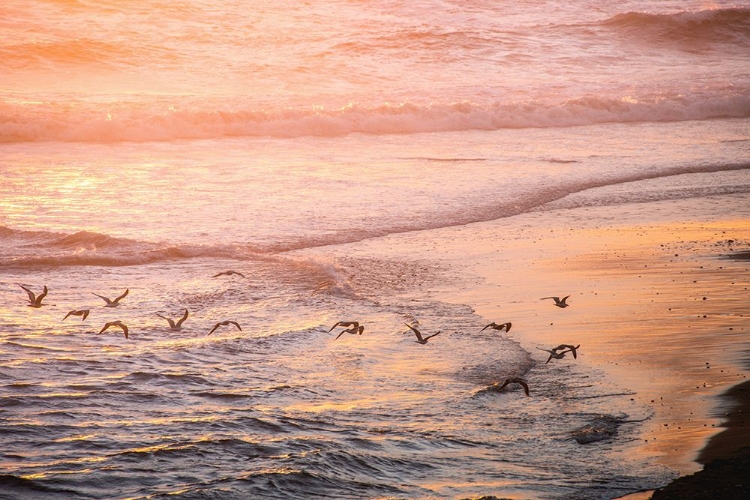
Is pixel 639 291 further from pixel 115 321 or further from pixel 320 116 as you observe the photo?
pixel 320 116

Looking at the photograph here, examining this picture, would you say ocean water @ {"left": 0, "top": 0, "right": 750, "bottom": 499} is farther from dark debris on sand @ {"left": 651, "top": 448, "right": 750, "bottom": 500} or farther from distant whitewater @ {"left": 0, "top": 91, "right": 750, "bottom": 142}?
dark debris on sand @ {"left": 651, "top": 448, "right": 750, "bottom": 500}

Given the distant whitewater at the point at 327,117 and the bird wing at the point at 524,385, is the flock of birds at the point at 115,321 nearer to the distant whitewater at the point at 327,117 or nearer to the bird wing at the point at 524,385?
the bird wing at the point at 524,385

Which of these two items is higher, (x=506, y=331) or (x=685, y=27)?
(x=506, y=331)

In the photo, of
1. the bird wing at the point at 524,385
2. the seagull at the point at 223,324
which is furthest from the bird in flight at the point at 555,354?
the seagull at the point at 223,324

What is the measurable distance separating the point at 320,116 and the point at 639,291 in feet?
55.9

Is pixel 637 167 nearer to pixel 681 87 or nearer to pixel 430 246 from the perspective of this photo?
pixel 430 246

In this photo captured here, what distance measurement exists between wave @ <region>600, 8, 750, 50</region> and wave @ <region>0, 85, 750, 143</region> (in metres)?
13.4

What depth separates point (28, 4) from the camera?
38094 mm

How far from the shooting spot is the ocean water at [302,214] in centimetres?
704

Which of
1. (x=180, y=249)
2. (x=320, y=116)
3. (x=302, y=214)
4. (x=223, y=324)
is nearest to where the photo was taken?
(x=223, y=324)

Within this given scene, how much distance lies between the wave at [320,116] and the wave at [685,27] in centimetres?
1336

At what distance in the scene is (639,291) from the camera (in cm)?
1138

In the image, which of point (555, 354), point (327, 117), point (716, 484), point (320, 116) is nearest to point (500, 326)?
point (555, 354)

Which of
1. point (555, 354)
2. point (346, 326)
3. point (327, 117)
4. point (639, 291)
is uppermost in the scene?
point (555, 354)
